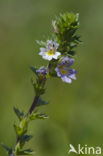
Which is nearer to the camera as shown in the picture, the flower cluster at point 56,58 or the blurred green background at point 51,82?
the flower cluster at point 56,58

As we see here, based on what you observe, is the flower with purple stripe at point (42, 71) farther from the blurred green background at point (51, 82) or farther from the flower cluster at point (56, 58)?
the blurred green background at point (51, 82)

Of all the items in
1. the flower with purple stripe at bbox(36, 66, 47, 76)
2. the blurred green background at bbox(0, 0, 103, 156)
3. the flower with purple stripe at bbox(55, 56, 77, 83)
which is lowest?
the flower with purple stripe at bbox(36, 66, 47, 76)

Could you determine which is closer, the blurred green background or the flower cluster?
the flower cluster

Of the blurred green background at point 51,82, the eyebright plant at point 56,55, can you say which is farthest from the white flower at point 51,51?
the blurred green background at point 51,82

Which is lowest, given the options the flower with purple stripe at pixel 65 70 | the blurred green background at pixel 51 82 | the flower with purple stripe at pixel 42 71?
the flower with purple stripe at pixel 42 71

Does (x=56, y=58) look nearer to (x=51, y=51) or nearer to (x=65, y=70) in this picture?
(x=51, y=51)

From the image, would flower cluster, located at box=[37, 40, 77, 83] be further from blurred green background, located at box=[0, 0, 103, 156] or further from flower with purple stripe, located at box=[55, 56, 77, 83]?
blurred green background, located at box=[0, 0, 103, 156]

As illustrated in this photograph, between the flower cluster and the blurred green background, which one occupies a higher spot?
the blurred green background

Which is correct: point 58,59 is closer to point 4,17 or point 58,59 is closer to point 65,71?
point 65,71

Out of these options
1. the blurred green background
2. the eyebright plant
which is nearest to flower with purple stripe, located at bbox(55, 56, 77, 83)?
the eyebright plant

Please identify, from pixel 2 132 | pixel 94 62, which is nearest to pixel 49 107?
pixel 2 132
